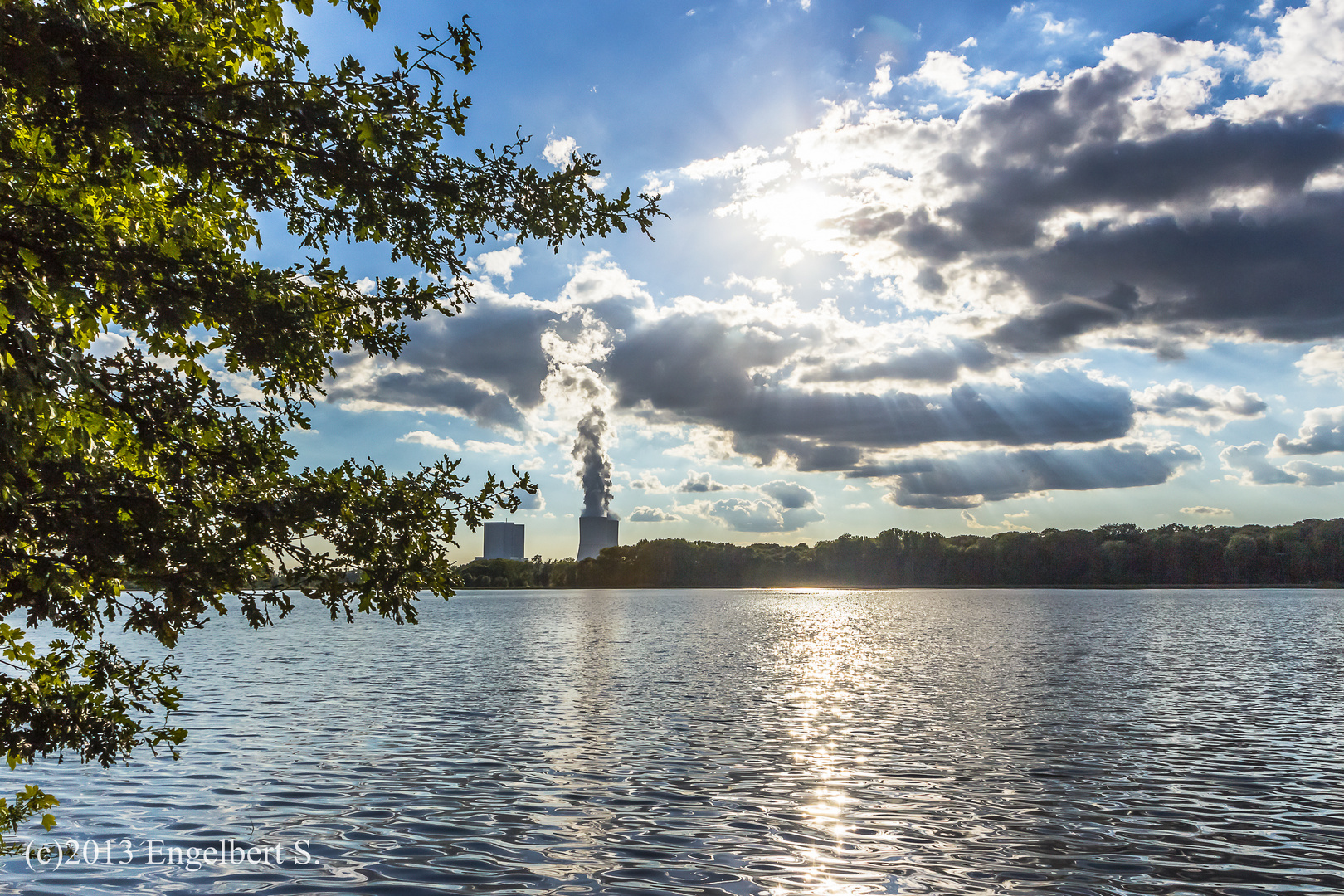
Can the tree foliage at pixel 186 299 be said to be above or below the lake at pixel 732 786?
above

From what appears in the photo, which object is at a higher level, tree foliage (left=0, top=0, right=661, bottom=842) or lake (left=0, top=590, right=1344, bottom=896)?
tree foliage (left=0, top=0, right=661, bottom=842)

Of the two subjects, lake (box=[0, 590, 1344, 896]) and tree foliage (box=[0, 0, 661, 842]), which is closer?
tree foliage (box=[0, 0, 661, 842])

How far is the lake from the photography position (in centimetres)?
1450

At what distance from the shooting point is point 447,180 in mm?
10359

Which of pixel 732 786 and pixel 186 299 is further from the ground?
pixel 186 299

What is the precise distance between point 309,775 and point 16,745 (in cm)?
1247

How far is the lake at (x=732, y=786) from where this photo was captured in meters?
14.5

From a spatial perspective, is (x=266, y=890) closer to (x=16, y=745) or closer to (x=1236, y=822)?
(x=16, y=745)

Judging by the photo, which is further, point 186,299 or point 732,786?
point 732,786

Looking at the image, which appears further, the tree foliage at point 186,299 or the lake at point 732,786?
the lake at point 732,786

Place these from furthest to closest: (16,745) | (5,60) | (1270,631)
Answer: (1270,631) < (16,745) < (5,60)

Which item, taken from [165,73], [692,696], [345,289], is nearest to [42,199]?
[165,73]

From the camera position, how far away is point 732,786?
20.1m

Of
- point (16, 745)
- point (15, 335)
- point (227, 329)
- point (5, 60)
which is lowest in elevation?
point (16, 745)
